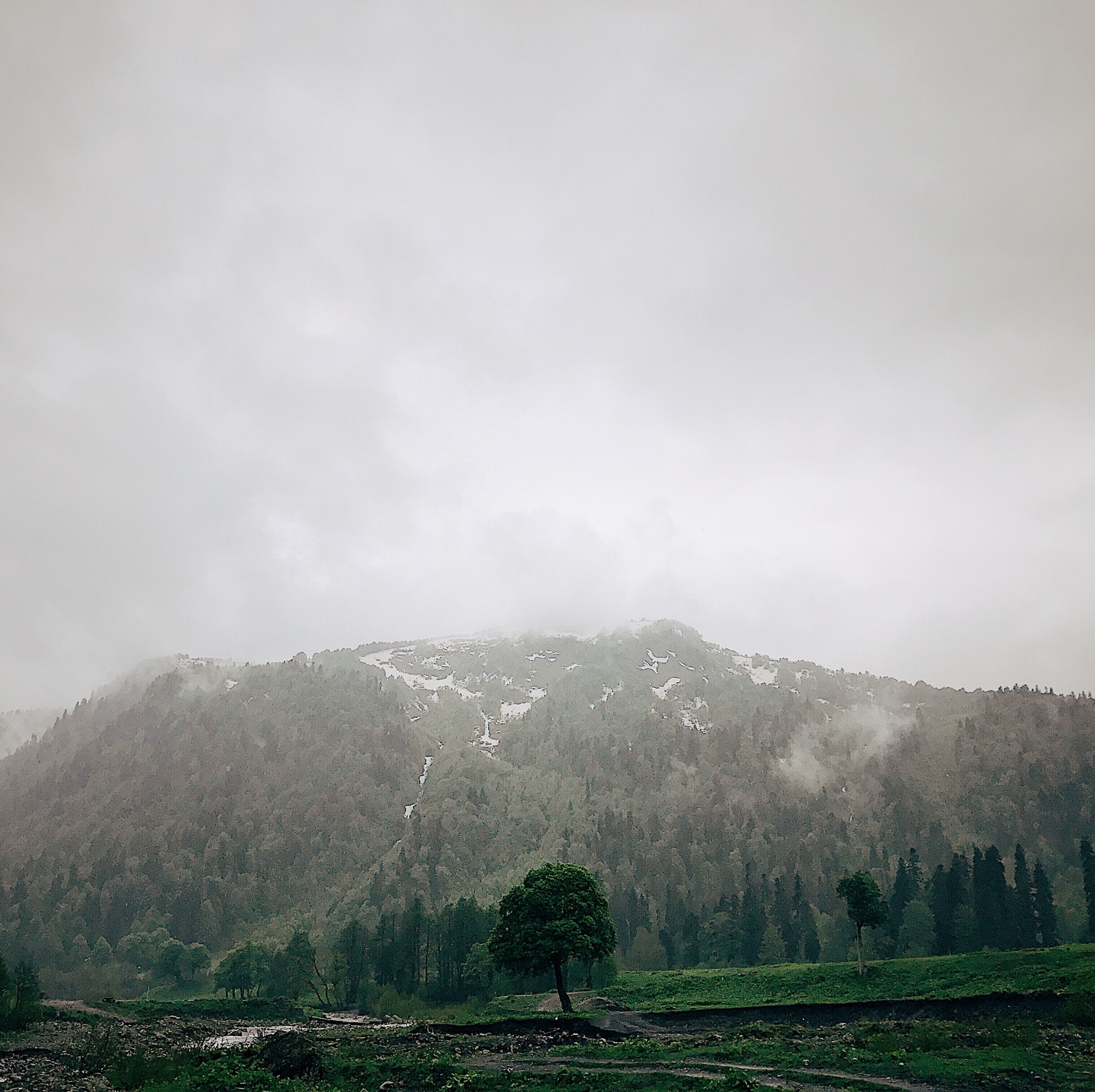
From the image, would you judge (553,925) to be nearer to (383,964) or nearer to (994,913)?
(383,964)

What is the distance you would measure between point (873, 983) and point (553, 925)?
3371 centimetres

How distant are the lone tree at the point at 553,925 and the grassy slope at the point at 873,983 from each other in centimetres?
1048

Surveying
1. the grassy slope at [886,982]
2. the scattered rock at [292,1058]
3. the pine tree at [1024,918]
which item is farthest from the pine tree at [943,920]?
the scattered rock at [292,1058]

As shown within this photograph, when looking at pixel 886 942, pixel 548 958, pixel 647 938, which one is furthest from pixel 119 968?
pixel 886 942

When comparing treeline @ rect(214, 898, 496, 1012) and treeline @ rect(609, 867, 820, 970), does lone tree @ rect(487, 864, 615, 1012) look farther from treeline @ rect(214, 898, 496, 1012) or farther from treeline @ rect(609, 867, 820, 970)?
treeline @ rect(609, 867, 820, 970)

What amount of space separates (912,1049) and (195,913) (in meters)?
218

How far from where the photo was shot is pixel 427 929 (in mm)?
122125

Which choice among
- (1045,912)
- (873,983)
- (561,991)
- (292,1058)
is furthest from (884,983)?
(292,1058)

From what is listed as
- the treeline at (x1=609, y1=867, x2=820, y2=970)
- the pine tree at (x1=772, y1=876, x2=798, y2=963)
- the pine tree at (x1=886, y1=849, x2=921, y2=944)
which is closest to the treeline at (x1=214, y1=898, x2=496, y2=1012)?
the treeline at (x1=609, y1=867, x2=820, y2=970)

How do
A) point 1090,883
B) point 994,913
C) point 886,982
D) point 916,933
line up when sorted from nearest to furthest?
point 886,982
point 1090,883
point 994,913
point 916,933

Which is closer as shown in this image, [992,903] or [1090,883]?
[1090,883]

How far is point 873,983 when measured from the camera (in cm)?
6856

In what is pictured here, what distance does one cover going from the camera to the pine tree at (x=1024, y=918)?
10088cm

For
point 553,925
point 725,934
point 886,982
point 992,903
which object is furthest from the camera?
point 725,934
